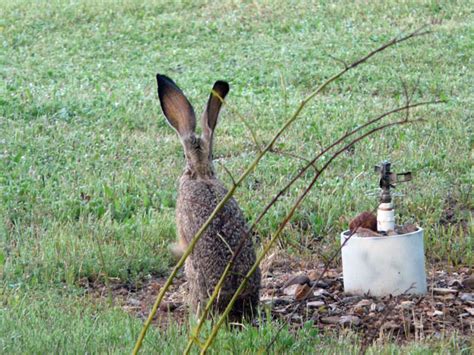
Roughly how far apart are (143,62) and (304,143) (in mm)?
5930

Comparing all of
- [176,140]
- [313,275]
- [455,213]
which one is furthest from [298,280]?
[176,140]

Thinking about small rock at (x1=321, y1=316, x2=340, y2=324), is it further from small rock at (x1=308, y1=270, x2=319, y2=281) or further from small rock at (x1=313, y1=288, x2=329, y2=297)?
small rock at (x1=308, y1=270, x2=319, y2=281)

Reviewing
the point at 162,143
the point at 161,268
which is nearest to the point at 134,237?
the point at 161,268

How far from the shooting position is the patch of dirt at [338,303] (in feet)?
15.8

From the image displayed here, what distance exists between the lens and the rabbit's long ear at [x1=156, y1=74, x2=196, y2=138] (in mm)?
5391

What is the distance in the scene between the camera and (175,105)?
17.9 feet

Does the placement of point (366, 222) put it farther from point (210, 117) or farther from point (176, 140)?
point (176, 140)

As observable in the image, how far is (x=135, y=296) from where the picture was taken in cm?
571

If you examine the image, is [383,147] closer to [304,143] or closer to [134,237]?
[304,143]

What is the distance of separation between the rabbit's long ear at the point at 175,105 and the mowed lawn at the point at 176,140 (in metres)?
0.63

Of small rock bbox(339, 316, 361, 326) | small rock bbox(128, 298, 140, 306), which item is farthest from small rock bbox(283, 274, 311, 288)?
small rock bbox(128, 298, 140, 306)

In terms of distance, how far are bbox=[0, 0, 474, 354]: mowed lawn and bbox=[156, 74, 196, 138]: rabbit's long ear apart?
24.8 inches

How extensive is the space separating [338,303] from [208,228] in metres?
1.01

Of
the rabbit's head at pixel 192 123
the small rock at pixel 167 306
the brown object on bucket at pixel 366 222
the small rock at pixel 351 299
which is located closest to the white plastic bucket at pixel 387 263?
the small rock at pixel 351 299
